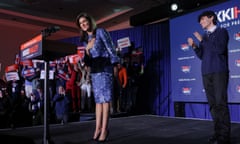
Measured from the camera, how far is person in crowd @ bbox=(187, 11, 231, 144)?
6.10ft

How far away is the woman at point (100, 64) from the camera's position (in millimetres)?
1977

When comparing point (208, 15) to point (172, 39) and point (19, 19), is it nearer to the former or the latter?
point (172, 39)

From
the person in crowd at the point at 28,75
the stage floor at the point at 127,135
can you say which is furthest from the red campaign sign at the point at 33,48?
the person in crowd at the point at 28,75

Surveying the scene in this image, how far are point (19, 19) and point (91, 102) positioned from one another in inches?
187

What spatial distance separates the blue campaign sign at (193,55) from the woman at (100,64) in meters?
2.82

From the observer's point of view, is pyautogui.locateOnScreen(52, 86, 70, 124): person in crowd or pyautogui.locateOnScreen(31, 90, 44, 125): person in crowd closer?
pyautogui.locateOnScreen(52, 86, 70, 124): person in crowd

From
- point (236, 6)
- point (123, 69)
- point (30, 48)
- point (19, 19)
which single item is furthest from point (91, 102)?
point (19, 19)

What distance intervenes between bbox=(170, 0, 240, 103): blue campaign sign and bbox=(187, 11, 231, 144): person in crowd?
2.33 metres

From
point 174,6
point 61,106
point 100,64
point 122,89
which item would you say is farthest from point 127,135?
point 174,6

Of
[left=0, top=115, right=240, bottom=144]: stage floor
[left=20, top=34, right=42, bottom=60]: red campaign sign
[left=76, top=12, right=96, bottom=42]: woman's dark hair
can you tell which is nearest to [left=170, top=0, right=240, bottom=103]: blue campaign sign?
[left=0, top=115, right=240, bottom=144]: stage floor

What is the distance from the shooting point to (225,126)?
184 cm

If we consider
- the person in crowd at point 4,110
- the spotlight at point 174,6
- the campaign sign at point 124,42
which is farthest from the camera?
the campaign sign at point 124,42

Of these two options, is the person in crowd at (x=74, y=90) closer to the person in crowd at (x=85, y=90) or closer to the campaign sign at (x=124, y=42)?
the person in crowd at (x=85, y=90)

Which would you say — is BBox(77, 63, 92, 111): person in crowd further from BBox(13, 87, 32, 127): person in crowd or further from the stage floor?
the stage floor
